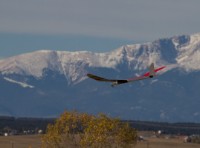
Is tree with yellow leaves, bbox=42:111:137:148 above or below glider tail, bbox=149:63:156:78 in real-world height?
above

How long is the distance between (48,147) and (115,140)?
9377mm

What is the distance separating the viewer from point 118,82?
66.8 meters

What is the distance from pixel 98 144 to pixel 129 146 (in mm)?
6284

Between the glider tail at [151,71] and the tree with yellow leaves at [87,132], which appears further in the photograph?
the tree with yellow leaves at [87,132]

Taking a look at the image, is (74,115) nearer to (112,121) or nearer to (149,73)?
(112,121)

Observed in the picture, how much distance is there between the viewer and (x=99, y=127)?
12694 centimetres

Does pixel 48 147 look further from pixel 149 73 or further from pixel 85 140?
pixel 149 73

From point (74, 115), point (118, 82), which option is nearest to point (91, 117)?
point (74, 115)

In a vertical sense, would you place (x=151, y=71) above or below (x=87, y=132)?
below

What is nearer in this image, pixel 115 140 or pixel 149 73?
pixel 149 73

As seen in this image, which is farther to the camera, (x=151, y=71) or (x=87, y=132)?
(x=87, y=132)

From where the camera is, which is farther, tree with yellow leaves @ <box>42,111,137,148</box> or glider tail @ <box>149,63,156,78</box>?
tree with yellow leaves @ <box>42,111,137,148</box>

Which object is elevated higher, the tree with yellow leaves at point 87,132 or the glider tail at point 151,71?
the tree with yellow leaves at point 87,132

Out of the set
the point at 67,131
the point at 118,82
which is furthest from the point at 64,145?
the point at 118,82
